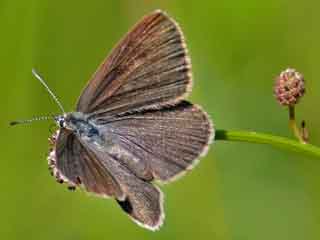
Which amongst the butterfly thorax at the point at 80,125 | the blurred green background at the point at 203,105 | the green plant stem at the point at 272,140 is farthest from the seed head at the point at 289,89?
the blurred green background at the point at 203,105

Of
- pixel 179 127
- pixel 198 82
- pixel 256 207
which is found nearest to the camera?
pixel 179 127

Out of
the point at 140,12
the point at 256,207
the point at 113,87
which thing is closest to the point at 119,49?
the point at 113,87

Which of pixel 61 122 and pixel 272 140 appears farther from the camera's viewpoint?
pixel 61 122

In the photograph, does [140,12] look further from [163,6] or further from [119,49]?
[119,49]

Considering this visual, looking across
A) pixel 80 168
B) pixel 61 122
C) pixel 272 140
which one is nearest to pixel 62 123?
pixel 61 122

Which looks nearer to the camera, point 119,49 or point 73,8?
point 119,49

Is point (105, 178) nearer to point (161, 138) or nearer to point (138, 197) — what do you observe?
point (138, 197)
